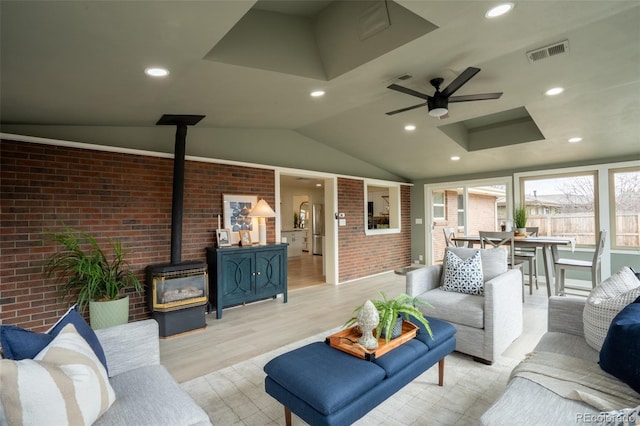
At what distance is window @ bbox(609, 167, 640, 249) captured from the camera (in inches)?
197

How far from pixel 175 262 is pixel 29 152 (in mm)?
1761

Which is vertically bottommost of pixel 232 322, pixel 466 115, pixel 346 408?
pixel 232 322

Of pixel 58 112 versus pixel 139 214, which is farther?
pixel 139 214

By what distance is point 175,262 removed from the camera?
356 centimetres

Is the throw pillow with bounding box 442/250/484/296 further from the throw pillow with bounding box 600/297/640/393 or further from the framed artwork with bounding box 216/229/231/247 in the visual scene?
the framed artwork with bounding box 216/229/231/247

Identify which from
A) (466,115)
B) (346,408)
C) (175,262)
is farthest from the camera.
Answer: (466,115)

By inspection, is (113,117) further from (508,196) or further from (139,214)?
(508,196)

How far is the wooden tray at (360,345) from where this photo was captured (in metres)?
1.77

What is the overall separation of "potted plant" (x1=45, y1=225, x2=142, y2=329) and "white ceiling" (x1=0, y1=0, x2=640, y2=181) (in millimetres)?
1225

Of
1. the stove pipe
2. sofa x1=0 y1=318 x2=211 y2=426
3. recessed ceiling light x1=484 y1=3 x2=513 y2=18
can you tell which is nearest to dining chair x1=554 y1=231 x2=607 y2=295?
recessed ceiling light x1=484 y1=3 x2=513 y2=18

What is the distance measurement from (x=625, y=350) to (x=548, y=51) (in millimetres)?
2514

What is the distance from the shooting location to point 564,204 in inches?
227

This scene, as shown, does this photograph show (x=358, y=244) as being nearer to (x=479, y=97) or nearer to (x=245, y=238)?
(x=245, y=238)

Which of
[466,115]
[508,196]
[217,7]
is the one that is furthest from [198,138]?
[508,196]
